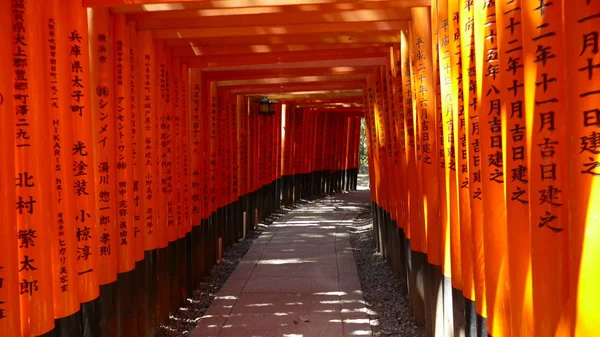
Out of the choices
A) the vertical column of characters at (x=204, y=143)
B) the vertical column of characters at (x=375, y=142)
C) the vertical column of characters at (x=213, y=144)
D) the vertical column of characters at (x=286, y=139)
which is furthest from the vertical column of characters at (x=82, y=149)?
the vertical column of characters at (x=286, y=139)

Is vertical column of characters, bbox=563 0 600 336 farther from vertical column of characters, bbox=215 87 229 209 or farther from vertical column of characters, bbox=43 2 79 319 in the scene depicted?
vertical column of characters, bbox=215 87 229 209

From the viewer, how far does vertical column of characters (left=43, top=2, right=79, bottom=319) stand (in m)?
3.90

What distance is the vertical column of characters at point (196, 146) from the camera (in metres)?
8.84

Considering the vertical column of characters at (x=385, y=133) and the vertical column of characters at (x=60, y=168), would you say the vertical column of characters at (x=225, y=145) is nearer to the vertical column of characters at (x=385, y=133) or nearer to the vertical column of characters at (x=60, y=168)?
the vertical column of characters at (x=385, y=133)

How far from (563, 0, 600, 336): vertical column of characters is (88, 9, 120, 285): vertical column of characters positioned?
370cm

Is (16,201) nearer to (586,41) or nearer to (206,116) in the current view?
(586,41)

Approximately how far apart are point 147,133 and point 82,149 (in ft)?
6.29

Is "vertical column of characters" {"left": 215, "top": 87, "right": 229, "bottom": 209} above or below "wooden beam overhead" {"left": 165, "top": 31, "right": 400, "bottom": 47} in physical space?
below

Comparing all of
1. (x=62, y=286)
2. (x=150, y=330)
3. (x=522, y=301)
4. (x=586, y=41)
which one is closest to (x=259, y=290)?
(x=150, y=330)

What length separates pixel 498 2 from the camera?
2.76m

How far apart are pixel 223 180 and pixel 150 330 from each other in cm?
545

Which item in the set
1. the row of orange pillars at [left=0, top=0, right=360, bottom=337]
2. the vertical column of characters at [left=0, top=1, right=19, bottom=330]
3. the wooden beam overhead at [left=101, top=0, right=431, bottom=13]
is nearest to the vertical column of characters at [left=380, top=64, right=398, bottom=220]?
the wooden beam overhead at [left=101, top=0, right=431, bottom=13]

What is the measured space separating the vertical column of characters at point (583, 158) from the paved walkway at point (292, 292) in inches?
179

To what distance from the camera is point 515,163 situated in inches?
109
